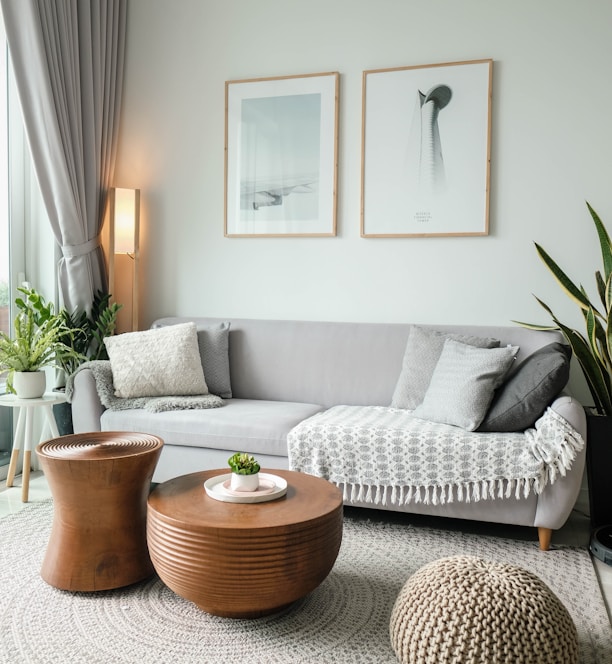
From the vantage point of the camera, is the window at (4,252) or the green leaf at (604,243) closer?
the green leaf at (604,243)

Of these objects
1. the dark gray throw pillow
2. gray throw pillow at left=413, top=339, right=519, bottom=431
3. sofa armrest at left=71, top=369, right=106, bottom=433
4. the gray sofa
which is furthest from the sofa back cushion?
sofa armrest at left=71, top=369, right=106, bottom=433

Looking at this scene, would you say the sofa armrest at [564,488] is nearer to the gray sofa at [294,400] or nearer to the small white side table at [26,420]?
the gray sofa at [294,400]

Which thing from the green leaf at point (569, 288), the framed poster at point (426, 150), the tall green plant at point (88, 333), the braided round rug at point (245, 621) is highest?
the framed poster at point (426, 150)

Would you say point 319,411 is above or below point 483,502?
above

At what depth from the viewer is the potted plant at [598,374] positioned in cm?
266

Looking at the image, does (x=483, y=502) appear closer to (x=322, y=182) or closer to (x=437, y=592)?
(x=437, y=592)

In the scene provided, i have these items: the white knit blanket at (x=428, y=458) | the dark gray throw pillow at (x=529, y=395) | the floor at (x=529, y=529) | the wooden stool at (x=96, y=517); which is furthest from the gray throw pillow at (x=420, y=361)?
the wooden stool at (x=96, y=517)

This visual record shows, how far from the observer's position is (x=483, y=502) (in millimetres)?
2557

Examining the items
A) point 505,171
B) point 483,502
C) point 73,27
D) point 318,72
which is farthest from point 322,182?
point 483,502

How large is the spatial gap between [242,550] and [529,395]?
1.36 m

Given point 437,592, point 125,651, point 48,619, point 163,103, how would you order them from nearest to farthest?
point 437,592, point 125,651, point 48,619, point 163,103

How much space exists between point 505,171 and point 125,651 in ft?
9.01

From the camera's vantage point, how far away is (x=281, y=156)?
12.1ft

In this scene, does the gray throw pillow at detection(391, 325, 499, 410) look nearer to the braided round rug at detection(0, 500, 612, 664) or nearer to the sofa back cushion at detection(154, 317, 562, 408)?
the sofa back cushion at detection(154, 317, 562, 408)
